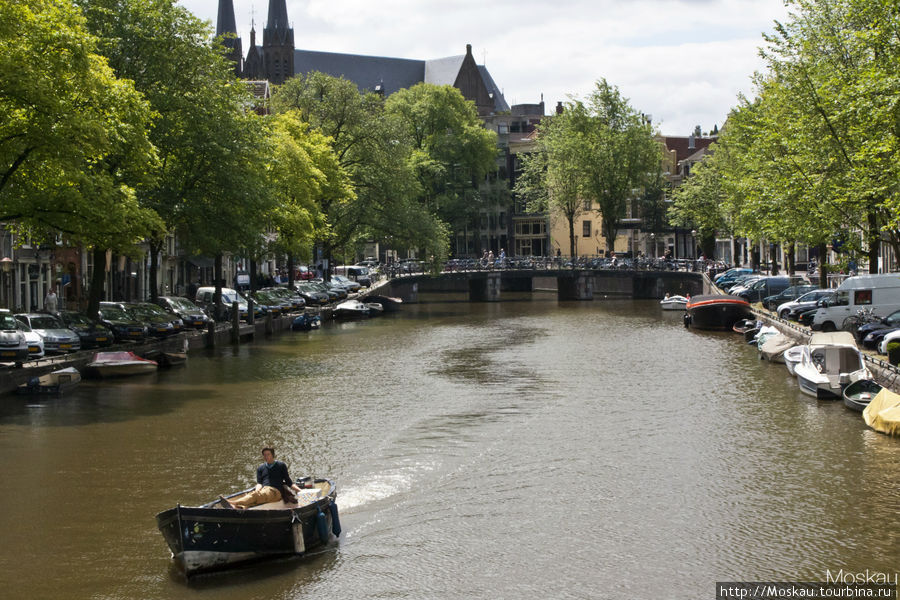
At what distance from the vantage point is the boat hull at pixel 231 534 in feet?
63.2

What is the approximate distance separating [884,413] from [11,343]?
91.5 feet

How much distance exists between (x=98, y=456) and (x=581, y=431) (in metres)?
13.3

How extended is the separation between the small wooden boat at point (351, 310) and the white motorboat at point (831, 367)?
4416cm

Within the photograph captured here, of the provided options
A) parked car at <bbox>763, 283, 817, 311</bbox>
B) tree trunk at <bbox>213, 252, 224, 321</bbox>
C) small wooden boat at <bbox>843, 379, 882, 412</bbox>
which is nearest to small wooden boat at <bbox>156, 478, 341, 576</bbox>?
small wooden boat at <bbox>843, 379, 882, 412</bbox>

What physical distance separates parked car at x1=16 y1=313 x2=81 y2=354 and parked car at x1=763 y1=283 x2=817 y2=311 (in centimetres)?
3765

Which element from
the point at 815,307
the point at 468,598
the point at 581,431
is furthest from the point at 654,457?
the point at 815,307

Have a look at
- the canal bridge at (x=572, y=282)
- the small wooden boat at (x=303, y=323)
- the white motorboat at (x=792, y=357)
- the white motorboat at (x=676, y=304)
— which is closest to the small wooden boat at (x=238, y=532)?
the white motorboat at (x=792, y=357)

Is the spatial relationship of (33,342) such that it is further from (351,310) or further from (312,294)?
(312,294)

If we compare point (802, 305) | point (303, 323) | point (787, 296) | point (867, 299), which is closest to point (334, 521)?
point (867, 299)

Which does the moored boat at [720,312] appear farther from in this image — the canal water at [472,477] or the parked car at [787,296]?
the canal water at [472,477]

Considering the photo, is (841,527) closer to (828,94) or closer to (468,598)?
(468,598)

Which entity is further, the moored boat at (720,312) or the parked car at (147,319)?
the moored boat at (720,312)

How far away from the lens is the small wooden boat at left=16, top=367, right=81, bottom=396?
3775 centimetres

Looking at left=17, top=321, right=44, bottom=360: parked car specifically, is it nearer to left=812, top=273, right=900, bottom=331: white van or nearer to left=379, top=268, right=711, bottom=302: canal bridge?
left=812, top=273, right=900, bottom=331: white van
